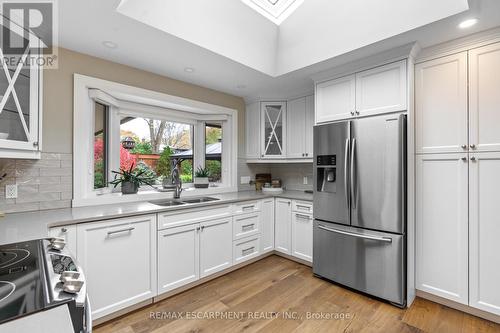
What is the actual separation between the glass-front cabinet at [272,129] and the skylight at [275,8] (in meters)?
1.23

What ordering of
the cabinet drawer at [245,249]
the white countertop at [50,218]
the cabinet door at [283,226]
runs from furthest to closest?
1. the cabinet door at [283,226]
2. the cabinet drawer at [245,249]
3. the white countertop at [50,218]

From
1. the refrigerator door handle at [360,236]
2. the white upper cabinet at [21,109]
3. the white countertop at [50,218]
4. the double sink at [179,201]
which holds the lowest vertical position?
the refrigerator door handle at [360,236]

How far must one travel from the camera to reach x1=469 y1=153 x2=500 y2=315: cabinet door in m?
1.80

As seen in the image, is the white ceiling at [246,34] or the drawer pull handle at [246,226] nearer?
the white ceiling at [246,34]

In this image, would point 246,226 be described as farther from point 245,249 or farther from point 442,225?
point 442,225

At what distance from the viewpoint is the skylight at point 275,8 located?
221 cm

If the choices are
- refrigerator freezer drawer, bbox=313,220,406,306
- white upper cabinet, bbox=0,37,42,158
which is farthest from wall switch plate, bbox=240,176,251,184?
white upper cabinet, bbox=0,37,42,158

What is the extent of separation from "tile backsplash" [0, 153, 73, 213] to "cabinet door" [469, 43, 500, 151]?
3.36 m

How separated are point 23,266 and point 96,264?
3.24 ft

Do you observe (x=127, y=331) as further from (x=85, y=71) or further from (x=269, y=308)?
(x=85, y=71)

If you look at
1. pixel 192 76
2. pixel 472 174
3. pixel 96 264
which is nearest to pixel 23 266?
pixel 96 264

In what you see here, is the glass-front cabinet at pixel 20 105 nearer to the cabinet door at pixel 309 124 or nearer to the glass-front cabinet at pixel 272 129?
the glass-front cabinet at pixel 272 129

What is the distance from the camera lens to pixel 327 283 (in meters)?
2.50

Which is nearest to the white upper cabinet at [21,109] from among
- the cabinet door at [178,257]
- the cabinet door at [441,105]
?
the cabinet door at [178,257]
